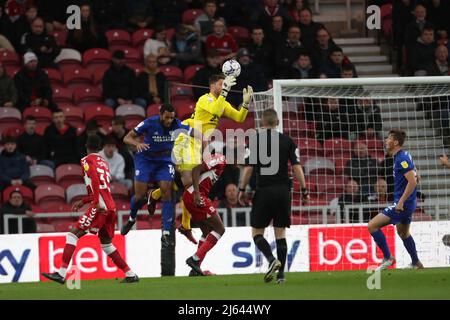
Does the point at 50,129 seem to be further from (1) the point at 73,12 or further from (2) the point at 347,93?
(2) the point at 347,93

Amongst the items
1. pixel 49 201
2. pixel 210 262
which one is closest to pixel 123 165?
pixel 49 201

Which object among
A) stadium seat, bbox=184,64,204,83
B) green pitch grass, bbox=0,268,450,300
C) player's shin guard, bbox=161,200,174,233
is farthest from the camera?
stadium seat, bbox=184,64,204,83

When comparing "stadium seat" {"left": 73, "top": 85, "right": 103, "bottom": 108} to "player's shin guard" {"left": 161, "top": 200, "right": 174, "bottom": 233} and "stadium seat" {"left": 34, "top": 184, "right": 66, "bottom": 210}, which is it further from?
A: "player's shin guard" {"left": 161, "top": 200, "right": 174, "bottom": 233}

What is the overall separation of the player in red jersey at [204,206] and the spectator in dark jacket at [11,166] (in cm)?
506

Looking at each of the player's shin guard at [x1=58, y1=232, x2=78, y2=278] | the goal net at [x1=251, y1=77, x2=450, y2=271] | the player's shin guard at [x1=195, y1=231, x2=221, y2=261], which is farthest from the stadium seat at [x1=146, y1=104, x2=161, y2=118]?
the player's shin guard at [x1=58, y1=232, x2=78, y2=278]

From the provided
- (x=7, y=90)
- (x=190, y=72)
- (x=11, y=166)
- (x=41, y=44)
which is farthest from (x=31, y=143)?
(x=190, y=72)

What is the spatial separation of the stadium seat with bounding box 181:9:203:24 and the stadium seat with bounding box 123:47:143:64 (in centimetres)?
123

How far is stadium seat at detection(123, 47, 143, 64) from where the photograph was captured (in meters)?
22.9

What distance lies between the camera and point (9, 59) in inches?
886

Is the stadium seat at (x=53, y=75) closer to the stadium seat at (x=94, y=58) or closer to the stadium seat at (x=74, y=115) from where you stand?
the stadium seat at (x=94, y=58)

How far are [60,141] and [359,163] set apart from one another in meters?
5.24

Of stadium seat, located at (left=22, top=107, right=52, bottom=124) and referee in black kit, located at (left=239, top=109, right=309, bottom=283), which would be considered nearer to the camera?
referee in black kit, located at (left=239, top=109, right=309, bottom=283)

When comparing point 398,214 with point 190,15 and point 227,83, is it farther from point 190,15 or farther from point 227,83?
point 190,15

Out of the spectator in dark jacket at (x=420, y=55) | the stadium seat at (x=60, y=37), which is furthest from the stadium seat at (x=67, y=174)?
the spectator in dark jacket at (x=420, y=55)
